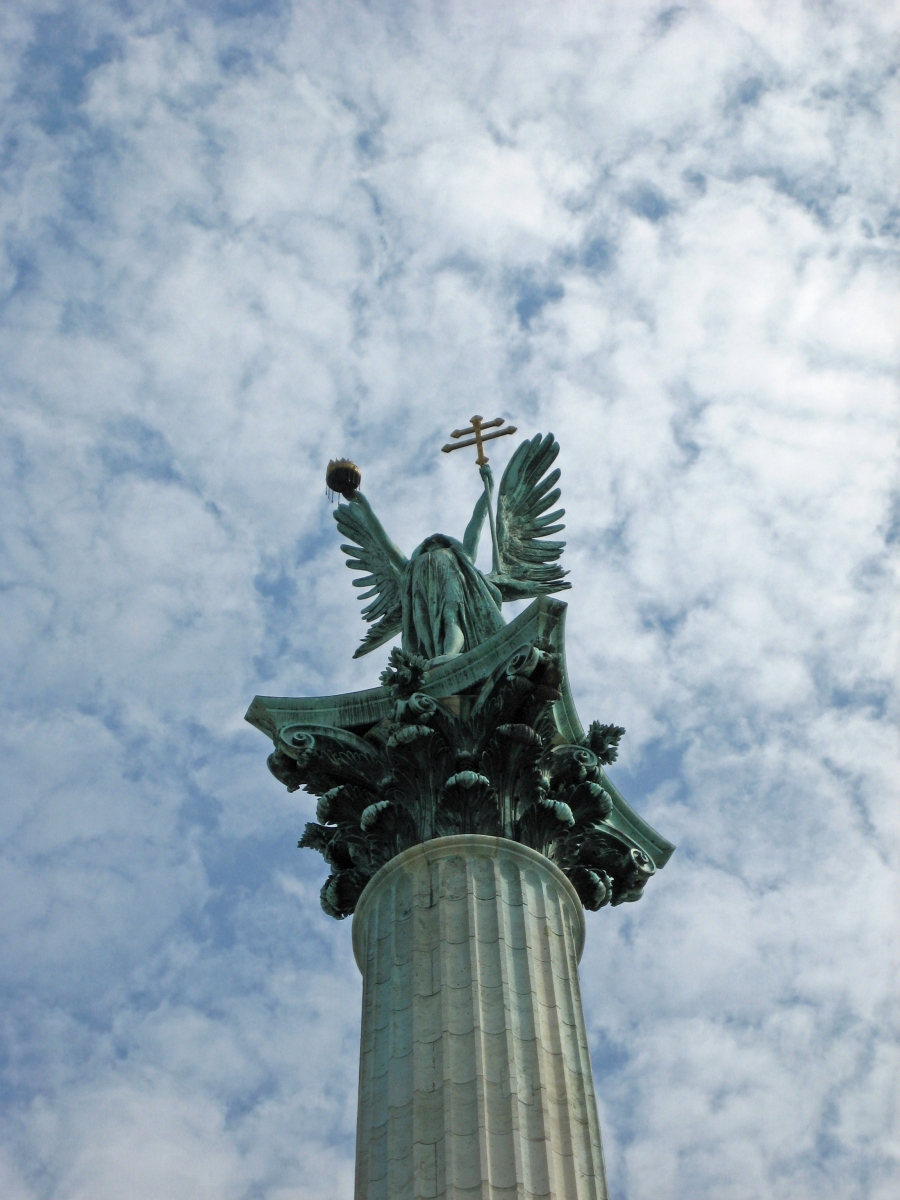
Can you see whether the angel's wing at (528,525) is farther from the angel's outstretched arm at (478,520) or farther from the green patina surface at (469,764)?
the green patina surface at (469,764)

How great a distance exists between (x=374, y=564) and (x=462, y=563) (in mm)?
4282

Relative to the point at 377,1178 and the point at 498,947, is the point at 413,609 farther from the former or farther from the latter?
the point at 377,1178

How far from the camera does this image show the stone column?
1520 centimetres

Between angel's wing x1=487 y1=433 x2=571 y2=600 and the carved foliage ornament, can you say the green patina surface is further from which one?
angel's wing x1=487 y1=433 x2=571 y2=600

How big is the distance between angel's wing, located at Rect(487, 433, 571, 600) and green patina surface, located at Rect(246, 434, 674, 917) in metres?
4.73

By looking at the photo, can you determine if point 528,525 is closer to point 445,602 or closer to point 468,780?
point 445,602

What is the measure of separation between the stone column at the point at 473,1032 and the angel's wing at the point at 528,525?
321 inches

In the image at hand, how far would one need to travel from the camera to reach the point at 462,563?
2452 cm

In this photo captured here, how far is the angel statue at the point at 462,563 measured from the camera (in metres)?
23.4

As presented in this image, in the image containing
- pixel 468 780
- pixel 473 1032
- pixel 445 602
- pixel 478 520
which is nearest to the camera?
pixel 473 1032

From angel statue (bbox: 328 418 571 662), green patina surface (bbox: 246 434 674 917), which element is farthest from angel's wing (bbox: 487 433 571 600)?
green patina surface (bbox: 246 434 674 917)

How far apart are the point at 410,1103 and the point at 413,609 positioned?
955cm

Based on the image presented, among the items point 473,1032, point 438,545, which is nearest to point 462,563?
point 438,545

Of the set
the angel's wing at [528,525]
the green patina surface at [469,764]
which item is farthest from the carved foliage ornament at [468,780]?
the angel's wing at [528,525]
